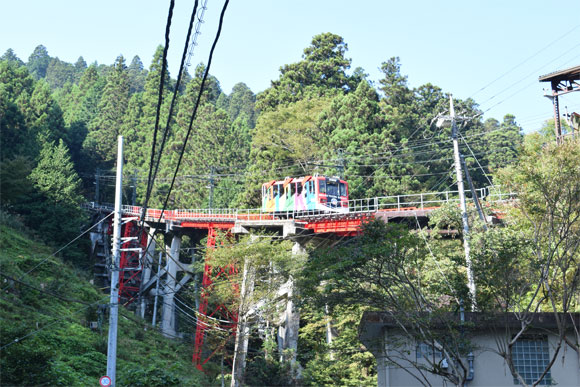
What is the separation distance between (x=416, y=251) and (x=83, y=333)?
15747 mm

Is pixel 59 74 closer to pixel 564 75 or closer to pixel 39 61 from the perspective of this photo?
pixel 39 61

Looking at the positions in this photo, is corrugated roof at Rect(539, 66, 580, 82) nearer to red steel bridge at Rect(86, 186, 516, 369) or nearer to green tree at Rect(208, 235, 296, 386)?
red steel bridge at Rect(86, 186, 516, 369)

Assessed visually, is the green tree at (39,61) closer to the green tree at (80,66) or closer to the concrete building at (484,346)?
the green tree at (80,66)

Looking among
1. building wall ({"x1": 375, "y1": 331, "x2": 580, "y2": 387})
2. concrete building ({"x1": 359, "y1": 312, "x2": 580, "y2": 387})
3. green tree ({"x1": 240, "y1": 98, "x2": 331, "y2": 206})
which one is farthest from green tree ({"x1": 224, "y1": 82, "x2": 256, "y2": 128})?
concrete building ({"x1": 359, "y1": 312, "x2": 580, "y2": 387})

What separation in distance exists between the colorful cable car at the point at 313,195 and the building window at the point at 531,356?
23202 mm

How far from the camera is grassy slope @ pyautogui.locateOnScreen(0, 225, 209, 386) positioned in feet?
58.3

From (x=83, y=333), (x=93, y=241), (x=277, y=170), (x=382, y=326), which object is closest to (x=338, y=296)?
(x=382, y=326)

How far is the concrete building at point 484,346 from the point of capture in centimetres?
1647

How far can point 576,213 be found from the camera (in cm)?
1744

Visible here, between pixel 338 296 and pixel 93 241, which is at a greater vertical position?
pixel 93 241

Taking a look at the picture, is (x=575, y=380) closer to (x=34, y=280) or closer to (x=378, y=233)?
(x=378, y=233)

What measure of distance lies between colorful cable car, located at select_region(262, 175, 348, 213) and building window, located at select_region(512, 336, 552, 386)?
2320cm

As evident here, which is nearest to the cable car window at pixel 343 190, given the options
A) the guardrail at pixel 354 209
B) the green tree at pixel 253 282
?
the guardrail at pixel 354 209

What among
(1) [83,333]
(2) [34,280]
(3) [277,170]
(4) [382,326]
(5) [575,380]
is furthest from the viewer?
(3) [277,170]
